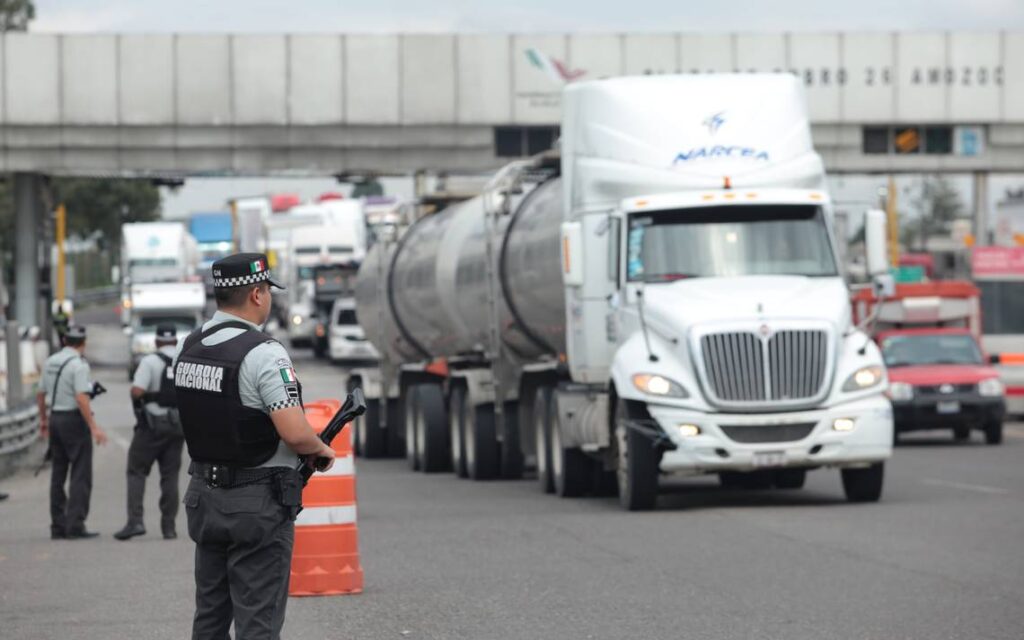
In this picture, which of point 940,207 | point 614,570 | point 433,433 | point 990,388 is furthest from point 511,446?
point 940,207

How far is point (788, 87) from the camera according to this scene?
64.4 ft

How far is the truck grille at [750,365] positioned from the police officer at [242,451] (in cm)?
1041

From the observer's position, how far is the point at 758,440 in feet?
58.4

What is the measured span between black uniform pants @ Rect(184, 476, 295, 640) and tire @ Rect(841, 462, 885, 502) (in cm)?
1192

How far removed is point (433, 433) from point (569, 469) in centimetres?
632

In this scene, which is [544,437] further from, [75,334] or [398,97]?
[398,97]

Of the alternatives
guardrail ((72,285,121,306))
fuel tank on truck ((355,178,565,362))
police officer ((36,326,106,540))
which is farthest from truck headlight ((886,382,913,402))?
guardrail ((72,285,121,306))

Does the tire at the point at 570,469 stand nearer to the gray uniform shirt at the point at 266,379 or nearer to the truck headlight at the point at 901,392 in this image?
the truck headlight at the point at 901,392

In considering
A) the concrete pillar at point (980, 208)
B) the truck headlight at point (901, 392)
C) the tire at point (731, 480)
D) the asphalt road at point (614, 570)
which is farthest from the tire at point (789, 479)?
the concrete pillar at point (980, 208)

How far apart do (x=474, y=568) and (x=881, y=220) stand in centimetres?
671

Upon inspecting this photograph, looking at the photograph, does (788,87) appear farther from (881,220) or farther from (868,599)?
(868,599)

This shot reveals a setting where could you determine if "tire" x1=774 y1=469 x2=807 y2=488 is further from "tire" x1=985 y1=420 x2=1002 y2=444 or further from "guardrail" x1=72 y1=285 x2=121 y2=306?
"guardrail" x1=72 y1=285 x2=121 y2=306

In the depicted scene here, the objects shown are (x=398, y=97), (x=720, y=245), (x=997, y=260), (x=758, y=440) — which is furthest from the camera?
(x=398, y=97)

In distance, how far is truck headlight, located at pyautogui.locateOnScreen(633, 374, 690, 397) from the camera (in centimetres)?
1788
